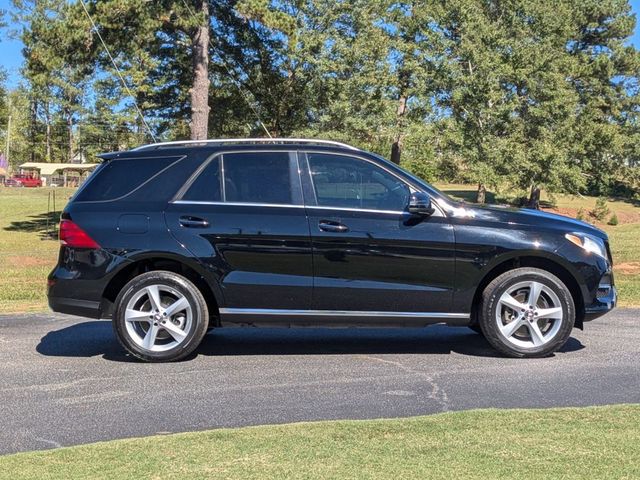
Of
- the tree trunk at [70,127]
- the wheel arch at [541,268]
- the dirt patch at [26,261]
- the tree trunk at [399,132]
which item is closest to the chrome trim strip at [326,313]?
the wheel arch at [541,268]

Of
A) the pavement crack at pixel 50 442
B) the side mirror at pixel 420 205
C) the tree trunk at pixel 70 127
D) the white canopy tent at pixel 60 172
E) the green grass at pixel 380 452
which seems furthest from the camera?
the tree trunk at pixel 70 127

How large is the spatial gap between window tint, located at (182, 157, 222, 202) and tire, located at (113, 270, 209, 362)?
0.73m

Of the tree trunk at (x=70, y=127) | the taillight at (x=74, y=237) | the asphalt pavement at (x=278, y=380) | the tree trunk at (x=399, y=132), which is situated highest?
the tree trunk at (x=70, y=127)

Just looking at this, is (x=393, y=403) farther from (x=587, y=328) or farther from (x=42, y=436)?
(x=587, y=328)

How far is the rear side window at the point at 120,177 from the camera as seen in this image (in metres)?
5.96

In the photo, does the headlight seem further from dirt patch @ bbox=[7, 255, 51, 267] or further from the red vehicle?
the red vehicle

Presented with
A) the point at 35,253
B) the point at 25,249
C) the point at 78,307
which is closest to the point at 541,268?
the point at 78,307

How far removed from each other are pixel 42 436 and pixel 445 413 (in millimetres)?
2463

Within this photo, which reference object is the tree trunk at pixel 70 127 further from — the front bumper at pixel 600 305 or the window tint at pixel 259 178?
the front bumper at pixel 600 305

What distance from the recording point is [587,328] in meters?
7.16

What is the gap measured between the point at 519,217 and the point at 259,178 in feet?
7.51

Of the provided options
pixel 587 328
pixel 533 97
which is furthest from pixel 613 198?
pixel 587 328

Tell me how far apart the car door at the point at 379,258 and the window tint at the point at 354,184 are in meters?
0.02

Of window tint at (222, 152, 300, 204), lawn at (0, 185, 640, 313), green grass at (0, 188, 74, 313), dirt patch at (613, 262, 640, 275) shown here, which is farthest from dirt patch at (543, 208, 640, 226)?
window tint at (222, 152, 300, 204)
